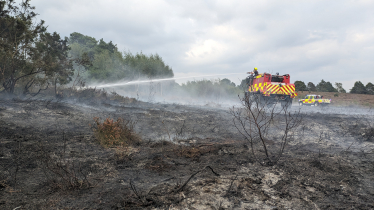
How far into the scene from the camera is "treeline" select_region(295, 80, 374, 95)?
34062 millimetres

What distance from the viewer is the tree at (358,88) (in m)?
34.4

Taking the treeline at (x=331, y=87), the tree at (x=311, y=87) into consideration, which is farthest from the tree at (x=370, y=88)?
the tree at (x=311, y=87)

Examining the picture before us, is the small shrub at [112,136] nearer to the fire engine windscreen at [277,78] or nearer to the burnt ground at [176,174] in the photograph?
the burnt ground at [176,174]

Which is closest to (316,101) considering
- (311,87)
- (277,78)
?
(277,78)

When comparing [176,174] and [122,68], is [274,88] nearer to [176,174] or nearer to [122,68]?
[176,174]

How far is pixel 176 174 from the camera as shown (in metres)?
4.08

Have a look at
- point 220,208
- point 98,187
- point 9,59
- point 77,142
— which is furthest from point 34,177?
point 9,59

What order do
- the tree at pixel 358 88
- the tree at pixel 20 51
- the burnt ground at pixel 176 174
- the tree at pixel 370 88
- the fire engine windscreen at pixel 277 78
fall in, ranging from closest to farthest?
the burnt ground at pixel 176 174
the tree at pixel 20 51
the fire engine windscreen at pixel 277 78
the tree at pixel 370 88
the tree at pixel 358 88

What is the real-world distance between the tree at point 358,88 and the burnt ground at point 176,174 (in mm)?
34657

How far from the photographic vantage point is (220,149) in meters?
5.63

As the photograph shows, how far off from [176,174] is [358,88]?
4167 centimetres

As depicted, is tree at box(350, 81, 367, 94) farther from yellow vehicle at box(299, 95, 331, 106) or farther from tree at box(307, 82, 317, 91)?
yellow vehicle at box(299, 95, 331, 106)

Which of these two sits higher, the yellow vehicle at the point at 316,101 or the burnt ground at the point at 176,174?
the yellow vehicle at the point at 316,101

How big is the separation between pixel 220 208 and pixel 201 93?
36234mm
